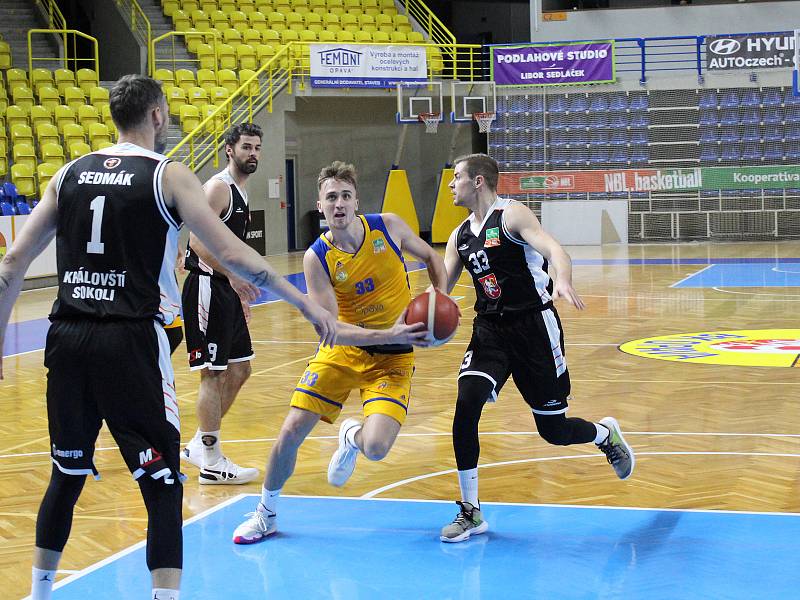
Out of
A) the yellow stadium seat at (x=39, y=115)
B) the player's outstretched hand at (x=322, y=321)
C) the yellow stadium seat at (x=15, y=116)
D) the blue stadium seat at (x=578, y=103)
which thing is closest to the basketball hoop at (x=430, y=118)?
the blue stadium seat at (x=578, y=103)

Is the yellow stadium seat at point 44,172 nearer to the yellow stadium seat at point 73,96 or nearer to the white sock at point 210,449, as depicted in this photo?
Answer: the yellow stadium seat at point 73,96

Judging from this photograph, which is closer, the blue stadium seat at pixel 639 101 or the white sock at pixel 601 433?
the white sock at pixel 601 433

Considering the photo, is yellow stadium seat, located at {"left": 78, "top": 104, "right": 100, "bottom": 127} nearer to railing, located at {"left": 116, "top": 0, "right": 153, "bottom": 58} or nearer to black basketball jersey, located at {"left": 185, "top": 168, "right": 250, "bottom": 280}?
railing, located at {"left": 116, "top": 0, "right": 153, "bottom": 58}

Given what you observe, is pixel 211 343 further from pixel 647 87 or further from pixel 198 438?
pixel 647 87

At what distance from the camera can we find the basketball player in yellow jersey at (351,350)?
501cm

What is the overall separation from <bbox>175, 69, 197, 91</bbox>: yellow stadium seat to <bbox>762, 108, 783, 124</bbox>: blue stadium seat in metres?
12.6

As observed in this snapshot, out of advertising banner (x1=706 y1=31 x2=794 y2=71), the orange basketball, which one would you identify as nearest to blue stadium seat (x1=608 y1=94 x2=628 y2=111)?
advertising banner (x1=706 y1=31 x2=794 y2=71)

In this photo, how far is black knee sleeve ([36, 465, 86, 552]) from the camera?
3.57 metres

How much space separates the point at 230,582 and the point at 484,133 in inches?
936

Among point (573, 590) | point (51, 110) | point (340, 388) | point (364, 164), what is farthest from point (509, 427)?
point (364, 164)

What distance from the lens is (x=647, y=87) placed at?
2498cm

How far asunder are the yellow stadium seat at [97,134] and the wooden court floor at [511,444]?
946cm

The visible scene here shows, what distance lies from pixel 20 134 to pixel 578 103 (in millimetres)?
12383

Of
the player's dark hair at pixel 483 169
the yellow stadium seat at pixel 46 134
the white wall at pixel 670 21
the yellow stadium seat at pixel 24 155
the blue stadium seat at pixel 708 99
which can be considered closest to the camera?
the player's dark hair at pixel 483 169
